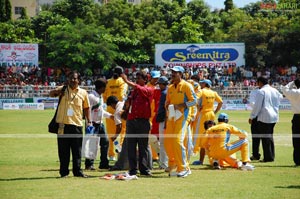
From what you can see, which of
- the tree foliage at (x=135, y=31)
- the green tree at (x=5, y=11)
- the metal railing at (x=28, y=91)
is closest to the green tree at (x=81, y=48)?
the tree foliage at (x=135, y=31)

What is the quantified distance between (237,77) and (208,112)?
3992 centimetres

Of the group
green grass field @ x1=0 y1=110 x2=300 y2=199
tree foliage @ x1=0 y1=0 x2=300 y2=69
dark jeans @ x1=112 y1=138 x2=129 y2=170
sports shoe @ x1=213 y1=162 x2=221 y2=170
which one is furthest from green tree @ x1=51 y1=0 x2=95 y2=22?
sports shoe @ x1=213 y1=162 x2=221 y2=170

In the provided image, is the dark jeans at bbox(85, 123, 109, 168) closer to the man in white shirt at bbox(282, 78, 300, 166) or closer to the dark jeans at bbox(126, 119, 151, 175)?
the dark jeans at bbox(126, 119, 151, 175)

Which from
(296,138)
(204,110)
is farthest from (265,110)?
(204,110)

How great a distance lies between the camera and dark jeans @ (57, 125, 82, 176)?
42.3 feet

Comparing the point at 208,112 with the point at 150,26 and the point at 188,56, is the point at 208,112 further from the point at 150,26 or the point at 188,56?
the point at 150,26

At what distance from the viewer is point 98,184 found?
1184 cm

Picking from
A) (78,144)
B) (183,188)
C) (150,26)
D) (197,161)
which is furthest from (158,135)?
(150,26)

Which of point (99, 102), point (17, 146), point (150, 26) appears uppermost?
point (150, 26)

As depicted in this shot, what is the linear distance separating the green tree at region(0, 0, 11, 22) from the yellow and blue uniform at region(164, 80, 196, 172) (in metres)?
66.5

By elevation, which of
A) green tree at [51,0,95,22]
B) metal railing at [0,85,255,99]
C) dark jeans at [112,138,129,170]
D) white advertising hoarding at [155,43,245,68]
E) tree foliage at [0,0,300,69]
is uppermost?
green tree at [51,0,95,22]

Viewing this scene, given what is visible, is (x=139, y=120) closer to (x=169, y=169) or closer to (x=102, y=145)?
(x=169, y=169)

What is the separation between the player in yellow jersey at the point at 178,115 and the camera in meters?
13.0

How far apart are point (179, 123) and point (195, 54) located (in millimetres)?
46064
